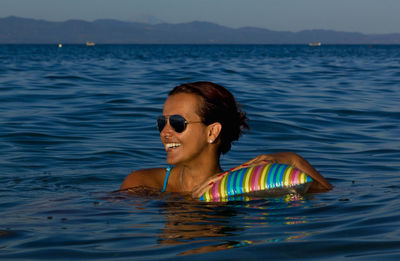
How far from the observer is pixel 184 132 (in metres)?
5.54

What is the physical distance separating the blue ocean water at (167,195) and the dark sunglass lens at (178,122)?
2.40ft

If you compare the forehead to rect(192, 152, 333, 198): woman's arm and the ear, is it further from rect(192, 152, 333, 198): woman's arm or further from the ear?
rect(192, 152, 333, 198): woman's arm

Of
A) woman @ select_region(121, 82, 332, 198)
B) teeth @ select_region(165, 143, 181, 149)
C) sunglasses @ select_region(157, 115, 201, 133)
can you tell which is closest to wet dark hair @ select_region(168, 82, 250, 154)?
woman @ select_region(121, 82, 332, 198)

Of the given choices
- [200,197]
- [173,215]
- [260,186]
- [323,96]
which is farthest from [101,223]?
[323,96]

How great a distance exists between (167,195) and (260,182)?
38.4 inches

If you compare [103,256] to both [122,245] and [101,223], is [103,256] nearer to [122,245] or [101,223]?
[122,245]

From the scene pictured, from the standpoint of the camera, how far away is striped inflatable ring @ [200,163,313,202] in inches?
221

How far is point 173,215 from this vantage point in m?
5.55

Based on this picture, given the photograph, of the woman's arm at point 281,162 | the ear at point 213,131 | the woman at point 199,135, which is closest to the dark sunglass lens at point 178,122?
the woman at point 199,135

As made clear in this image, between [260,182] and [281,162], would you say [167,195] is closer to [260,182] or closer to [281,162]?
[260,182]

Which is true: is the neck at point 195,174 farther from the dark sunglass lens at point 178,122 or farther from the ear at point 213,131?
the dark sunglass lens at point 178,122

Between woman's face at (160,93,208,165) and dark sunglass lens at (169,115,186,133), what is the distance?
0.03 m

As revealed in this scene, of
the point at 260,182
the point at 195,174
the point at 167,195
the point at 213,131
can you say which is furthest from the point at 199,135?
the point at 167,195

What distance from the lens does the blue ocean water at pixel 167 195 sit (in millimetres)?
4512
